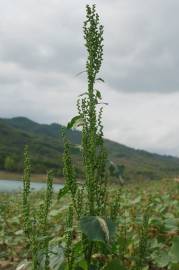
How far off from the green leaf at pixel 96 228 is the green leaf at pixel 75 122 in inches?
33.4

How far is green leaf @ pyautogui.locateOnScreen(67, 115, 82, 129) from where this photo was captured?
14.0 feet

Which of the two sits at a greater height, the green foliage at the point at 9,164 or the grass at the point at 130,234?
the green foliage at the point at 9,164

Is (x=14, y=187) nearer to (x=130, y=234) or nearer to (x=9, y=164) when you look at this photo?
(x=130, y=234)

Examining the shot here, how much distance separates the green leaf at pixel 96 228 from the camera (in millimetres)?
3672

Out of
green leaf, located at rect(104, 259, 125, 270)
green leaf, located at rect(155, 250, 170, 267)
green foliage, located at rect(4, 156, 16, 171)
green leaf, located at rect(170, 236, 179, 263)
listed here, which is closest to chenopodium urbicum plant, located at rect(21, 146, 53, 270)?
green leaf, located at rect(104, 259, 125, 270)

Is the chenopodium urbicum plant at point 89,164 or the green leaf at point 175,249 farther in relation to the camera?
the green leaf at point 175,249

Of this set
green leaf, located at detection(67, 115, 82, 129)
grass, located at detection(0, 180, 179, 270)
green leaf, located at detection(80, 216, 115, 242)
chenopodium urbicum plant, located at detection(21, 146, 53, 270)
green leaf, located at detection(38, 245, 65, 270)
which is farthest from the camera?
grass, located at detection(0, 180, 179, 270)

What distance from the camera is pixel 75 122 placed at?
14.1 ft

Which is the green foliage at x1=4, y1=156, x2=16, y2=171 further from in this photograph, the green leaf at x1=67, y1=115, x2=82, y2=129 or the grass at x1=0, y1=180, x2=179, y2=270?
the green leaf at x1=67, y1=115, x2=82, y2=129

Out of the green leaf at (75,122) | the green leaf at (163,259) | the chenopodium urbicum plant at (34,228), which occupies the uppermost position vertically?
the green leaf at (75,122)

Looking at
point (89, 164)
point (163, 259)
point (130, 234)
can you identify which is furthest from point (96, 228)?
point (130, 234)

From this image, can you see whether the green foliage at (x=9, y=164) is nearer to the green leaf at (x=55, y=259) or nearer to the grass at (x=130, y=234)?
the grass at (x=130, y=234)

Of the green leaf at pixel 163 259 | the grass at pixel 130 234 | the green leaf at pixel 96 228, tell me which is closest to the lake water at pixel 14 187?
the grass at pixel 130 234

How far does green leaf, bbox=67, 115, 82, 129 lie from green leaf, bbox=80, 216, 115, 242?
0.85 m
